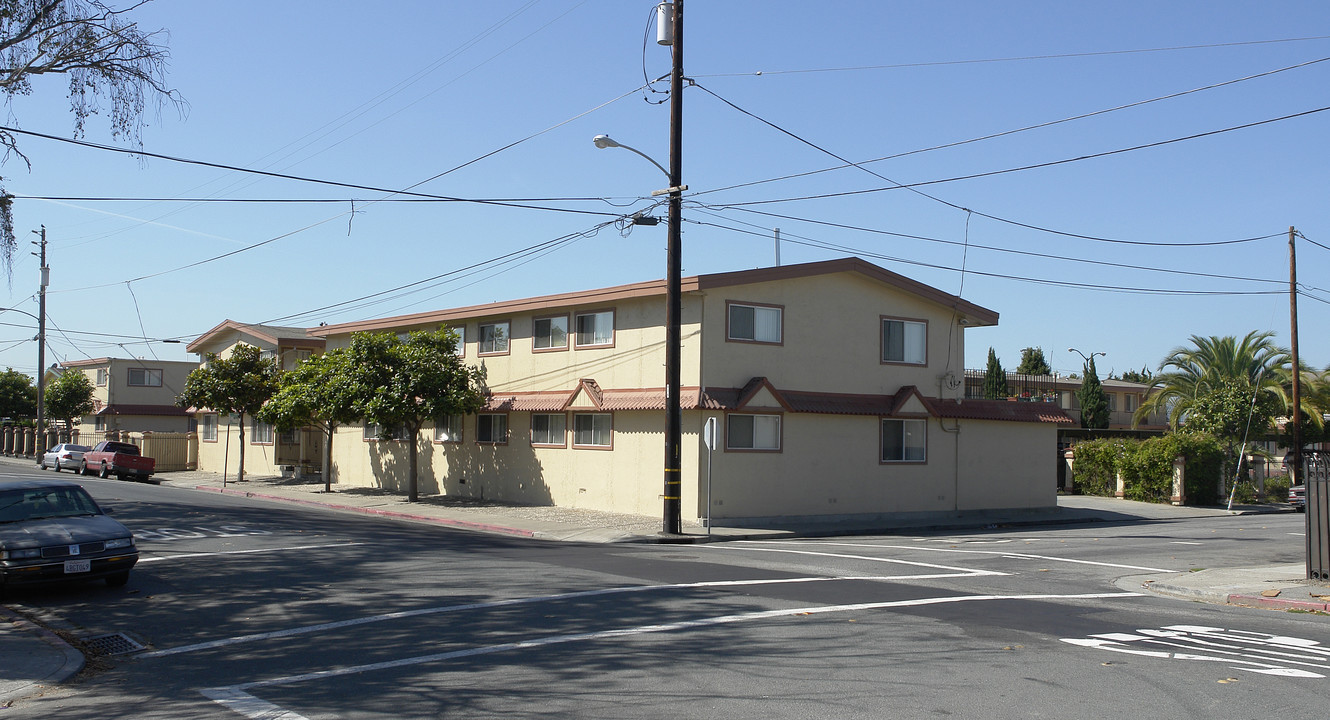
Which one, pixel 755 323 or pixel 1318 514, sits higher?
pixel 755 323

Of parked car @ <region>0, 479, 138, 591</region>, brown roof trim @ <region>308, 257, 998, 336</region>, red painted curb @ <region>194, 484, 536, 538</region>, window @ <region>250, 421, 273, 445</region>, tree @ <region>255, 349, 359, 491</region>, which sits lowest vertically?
red painted curb @ <region>194, 484, 536, 538</region>

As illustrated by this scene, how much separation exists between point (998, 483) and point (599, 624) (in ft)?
76.2

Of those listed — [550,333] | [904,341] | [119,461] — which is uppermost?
[550,333]

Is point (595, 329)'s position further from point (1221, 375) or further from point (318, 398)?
point (1221, 375)

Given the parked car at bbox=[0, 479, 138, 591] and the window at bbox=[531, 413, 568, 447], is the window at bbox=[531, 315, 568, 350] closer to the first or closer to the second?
the window at bbox=[531, 413, 568, 447]

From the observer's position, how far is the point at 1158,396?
1710 inches

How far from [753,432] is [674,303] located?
5032 mm

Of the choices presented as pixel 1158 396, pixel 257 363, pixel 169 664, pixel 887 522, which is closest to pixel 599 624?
pixel 169 664

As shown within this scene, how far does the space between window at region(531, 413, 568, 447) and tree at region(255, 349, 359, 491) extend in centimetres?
566

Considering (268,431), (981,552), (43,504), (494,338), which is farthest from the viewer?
(268,431)

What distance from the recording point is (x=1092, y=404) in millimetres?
51344

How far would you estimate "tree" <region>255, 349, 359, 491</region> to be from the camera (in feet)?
103

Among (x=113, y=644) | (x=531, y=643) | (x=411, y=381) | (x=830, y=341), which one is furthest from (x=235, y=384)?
(x=531, y=643)

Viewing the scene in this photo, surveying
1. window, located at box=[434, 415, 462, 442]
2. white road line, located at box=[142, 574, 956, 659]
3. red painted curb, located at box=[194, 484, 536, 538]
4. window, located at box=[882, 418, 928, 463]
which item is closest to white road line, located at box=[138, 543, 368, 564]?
red painted curb, located at box=[194, 484, 536, 538]
